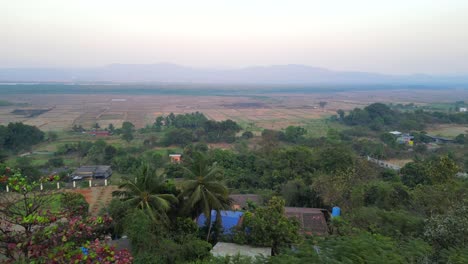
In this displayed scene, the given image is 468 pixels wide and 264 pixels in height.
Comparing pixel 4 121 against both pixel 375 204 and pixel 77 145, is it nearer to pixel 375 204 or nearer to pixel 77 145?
pixel 77 145

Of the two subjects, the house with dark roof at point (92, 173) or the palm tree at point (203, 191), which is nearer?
the palm tree at point (203, 191)

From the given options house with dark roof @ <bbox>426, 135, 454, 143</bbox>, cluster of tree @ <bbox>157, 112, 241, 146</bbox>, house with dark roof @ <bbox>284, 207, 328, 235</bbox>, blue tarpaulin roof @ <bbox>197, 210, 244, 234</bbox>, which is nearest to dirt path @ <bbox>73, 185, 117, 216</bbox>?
blue tarpaulin roof @ <bbox>197, 210, 244, 234</bbox>

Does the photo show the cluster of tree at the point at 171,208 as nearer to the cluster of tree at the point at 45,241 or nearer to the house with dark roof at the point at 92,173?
the cluster of tree at the point at 45,241

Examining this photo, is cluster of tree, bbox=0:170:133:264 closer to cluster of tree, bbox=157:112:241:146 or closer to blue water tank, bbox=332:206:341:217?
blue water tank, bbox=332:206:341:217

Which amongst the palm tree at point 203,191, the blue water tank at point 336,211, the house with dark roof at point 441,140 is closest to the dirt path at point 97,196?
the palm tree at point 203,191

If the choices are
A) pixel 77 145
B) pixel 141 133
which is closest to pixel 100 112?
pixel 141 133
